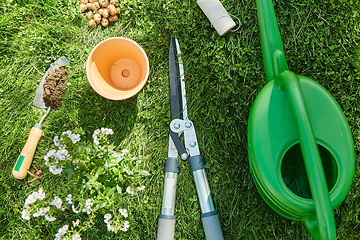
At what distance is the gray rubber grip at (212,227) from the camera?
1.20 meters

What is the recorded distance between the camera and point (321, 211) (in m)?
0.84

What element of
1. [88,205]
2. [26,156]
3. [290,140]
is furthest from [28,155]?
[290,140]

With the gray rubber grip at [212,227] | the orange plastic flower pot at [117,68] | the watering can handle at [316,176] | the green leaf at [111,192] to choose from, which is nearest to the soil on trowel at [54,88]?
the orange plastic flower pot at [117,68]

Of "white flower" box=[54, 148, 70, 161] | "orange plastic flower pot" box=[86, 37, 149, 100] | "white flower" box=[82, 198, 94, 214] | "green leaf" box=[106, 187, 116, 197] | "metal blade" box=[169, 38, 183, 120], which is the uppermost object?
"orange plastic flower pot" box=[86, 37, 149, 100]

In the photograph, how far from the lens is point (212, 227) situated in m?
1.20

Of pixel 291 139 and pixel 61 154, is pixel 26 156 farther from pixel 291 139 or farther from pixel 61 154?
pixel 291 139

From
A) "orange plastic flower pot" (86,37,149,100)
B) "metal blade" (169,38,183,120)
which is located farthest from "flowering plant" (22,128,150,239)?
"metal blade" (169,38,183,120)

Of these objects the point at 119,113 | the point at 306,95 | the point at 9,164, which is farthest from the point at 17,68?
the point at 306,95

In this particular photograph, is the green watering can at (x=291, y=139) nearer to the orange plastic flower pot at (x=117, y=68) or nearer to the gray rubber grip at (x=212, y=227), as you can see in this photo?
the gray rubber grip at (x=212, y=227)

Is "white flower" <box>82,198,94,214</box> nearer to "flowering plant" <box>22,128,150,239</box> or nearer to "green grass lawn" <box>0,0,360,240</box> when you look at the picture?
"flowering plant" <box>22,128,150,239</box>

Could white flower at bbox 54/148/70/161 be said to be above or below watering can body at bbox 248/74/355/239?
above

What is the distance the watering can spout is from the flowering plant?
742 millimetres

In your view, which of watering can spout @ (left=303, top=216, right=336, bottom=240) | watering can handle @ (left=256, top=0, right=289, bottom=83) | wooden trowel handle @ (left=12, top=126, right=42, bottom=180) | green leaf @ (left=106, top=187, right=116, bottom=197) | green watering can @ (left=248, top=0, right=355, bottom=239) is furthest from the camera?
wooden trowel handle @ (left=12, top=126, right=42, bottom=180)

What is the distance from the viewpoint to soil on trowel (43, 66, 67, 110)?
1392 mm
